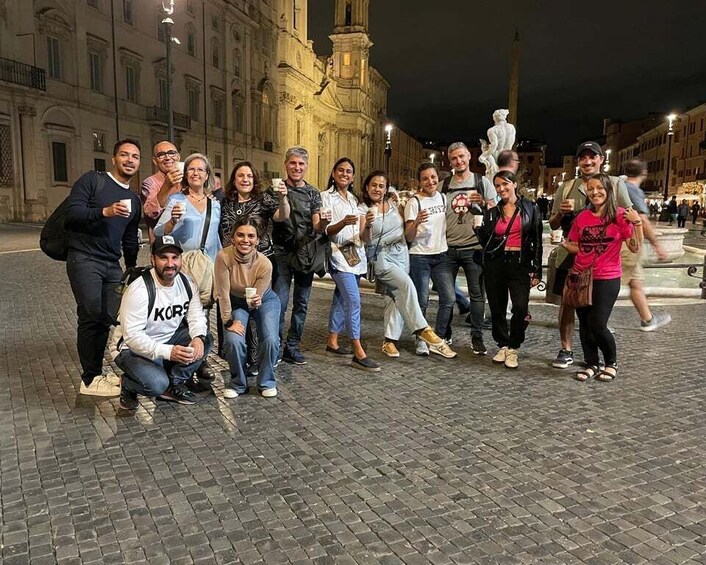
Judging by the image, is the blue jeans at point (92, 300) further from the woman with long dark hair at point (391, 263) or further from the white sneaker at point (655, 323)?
the white sneaker at point (655, 323)

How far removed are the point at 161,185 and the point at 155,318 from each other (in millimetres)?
1386

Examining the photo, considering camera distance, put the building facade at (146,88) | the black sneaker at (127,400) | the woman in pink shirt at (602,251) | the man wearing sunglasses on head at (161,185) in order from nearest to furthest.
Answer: the black sneaker at (127,400), the man wearing sunglasses on head at (161,185), the woman in pink shirt at (602,251), the building facade at (146,88)

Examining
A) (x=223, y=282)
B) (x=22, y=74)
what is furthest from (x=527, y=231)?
(x=22, y=74)

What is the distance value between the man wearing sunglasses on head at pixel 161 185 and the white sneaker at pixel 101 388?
1.20m

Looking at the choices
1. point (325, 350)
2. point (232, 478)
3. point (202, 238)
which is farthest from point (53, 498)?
point (325, 350)

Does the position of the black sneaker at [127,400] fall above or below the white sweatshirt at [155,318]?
below

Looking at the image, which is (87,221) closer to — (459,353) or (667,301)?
(459,353)

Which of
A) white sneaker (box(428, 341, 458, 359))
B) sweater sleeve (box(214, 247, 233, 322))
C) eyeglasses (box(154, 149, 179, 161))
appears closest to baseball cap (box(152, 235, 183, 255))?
sweater sleeve (box(214, 247, 233, 322))

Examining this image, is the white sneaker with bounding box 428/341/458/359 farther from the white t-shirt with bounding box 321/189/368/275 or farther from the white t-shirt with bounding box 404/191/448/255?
the white t-shirt with bounding box 321/189/368/275

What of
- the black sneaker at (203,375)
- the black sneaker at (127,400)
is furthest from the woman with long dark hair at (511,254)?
the black sneaker at (127,400)

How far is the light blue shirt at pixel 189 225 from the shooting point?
15.5ft

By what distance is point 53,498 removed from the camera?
319 cm

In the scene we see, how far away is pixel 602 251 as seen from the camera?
5301 millimetres

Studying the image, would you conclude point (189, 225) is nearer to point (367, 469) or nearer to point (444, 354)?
point (367, 469)
